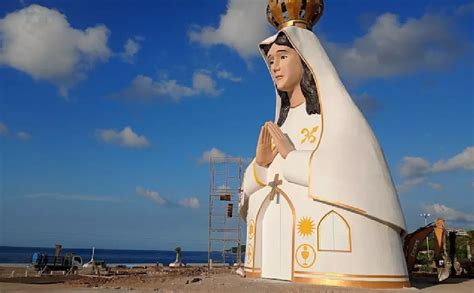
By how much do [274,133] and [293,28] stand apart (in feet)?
12.4

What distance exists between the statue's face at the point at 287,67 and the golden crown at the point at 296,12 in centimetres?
115

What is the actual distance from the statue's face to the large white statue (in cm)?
3

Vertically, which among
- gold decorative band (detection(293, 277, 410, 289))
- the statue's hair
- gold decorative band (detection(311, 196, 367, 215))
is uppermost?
the statue's hair

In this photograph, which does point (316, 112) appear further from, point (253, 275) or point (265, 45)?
point (253, 275)

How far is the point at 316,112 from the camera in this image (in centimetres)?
1565

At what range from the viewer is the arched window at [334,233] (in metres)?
13.5

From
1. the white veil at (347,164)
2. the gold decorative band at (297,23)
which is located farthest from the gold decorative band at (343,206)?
the gold decorative band at (297,23)

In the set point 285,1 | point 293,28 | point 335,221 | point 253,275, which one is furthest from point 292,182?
point 285,1

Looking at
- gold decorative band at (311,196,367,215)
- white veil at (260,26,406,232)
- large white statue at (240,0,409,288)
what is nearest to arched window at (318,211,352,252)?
large white statue at (240,0,409,288)

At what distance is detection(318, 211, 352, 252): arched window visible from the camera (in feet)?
44.2

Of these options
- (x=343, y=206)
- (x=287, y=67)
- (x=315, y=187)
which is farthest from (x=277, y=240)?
(x=287, y=67)

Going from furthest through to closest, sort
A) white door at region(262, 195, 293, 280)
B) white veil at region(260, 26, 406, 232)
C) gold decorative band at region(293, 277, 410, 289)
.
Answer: white door at region(262, 195, 293, 280) < white veil at region(260, 26, 406, 232) < gold decorative band at region(293, 277, 410, 289)

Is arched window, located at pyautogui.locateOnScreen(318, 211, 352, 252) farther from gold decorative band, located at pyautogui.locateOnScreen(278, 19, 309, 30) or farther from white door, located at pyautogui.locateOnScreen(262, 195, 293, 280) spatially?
gold decorative band, located at pyautogui.locateOnScreen(278, 19, 309, 30)

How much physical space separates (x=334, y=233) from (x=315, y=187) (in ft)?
4.71
